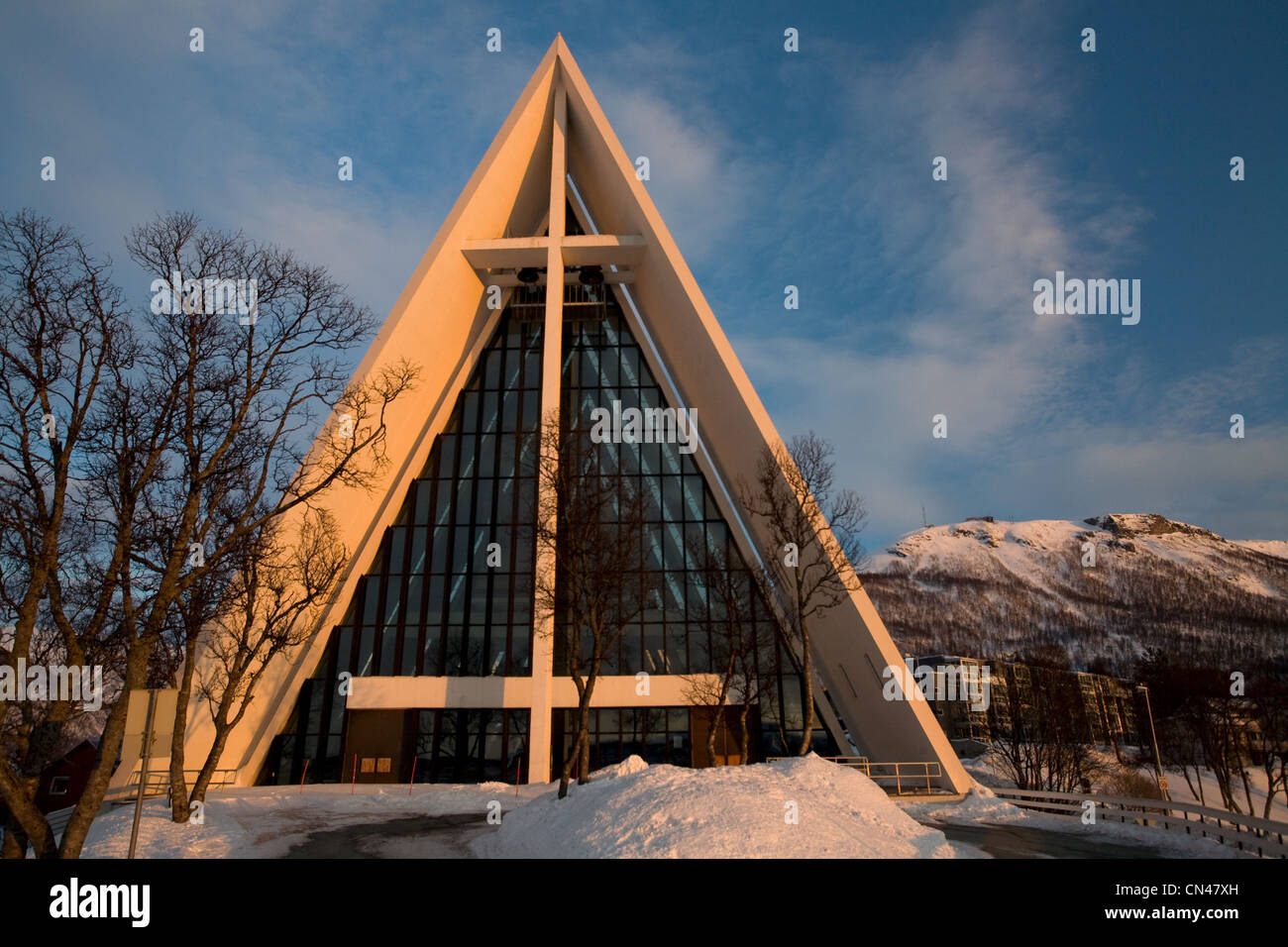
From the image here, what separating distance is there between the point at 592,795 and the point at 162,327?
9.18 metres

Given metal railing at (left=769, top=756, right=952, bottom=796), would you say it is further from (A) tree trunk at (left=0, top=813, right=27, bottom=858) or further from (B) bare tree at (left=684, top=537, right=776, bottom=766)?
(A) tree trunk at (left=0, top=813, right=27, bottom=858)

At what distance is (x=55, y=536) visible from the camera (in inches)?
340

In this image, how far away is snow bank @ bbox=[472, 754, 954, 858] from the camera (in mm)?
8453

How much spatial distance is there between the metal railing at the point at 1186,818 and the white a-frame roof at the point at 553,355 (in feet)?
9.89

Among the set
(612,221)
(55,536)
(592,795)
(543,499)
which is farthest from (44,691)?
(612,221)

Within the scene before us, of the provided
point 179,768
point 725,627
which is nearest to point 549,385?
point 725,627

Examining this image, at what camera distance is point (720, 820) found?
29.5 ft

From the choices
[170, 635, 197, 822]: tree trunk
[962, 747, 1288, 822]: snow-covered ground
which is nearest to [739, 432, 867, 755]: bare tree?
[170, 635, 197, 822]: tree trunk

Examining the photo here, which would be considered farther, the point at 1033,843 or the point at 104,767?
the point at 1033,843

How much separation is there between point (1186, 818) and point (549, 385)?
19893 millimetres

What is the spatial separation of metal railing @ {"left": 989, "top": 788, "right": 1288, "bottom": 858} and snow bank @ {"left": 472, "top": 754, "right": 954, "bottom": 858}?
15.7ft

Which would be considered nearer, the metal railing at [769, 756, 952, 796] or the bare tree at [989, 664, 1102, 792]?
the metal railing at [769, 756, 952, 796]

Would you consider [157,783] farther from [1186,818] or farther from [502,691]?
[1186,818]

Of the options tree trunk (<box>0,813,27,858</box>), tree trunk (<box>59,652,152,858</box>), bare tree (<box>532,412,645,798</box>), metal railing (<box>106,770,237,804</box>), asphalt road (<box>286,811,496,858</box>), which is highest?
bare tree (<box>532,412,645,798</box>)
